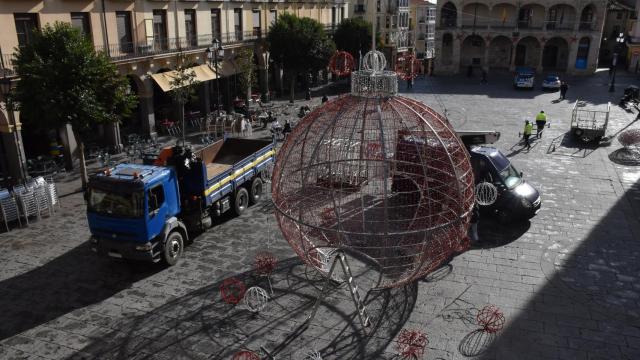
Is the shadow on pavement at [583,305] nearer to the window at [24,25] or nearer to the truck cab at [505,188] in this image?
the truck cab at [505,188]

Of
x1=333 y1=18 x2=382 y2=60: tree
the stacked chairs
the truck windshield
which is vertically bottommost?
the stacked chairs

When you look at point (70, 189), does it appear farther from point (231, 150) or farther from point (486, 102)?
A: point (486, 102)

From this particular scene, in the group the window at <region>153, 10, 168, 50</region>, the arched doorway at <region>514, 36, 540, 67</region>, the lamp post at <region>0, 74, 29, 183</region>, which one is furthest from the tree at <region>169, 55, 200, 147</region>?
the arched doorway at <region>514, 36, 540, 67</region>

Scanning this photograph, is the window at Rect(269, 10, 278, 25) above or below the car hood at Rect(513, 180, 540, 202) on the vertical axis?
above

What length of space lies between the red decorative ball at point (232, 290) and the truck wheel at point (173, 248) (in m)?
1.75

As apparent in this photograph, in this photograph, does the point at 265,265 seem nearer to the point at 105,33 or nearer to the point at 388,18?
the point at 105,33

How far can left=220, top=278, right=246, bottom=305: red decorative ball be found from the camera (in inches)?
457

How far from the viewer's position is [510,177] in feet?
53.8

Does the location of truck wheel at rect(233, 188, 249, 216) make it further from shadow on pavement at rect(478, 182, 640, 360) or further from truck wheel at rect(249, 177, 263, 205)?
shadow on pavement at rect(478, 182, 640, 360)

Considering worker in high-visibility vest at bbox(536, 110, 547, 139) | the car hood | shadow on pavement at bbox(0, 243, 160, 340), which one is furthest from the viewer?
worker in high-visibility vest at bbox(536, 110, 547, 139)

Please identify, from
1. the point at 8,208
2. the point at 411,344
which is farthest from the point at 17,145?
the point at 411,344

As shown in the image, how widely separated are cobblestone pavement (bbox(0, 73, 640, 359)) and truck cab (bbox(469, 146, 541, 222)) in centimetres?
50

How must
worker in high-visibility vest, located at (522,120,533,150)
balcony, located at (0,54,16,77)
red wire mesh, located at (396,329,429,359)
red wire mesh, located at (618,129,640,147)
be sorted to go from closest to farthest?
1. red wire mesh, located at (396,329,429,359)
2. balcony, located at (0,54,16,77)
3. red wire mesh, located at (618,129,640,147)
4. worker in high-visibility vest, located at (522,120,533,150)

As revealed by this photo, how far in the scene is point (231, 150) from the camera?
19.2m
